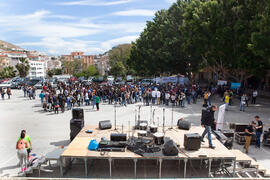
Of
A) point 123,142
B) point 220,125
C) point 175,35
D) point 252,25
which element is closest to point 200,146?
point 123,142

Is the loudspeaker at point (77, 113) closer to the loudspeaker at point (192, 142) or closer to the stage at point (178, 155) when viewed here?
the stage at point (178, 155)

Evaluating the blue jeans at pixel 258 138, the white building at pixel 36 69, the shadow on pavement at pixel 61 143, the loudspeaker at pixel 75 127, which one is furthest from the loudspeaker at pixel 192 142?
the white building at pixel 36 69

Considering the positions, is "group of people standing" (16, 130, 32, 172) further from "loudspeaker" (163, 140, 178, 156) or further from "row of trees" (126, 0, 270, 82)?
"row of trees" (126, 0, 270, 82)

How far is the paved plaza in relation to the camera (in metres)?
9.74

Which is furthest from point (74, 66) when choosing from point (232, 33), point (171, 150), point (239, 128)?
point (171, 150)

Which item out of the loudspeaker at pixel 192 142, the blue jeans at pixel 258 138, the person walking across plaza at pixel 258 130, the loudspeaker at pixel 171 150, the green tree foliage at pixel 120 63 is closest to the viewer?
the loudspeaker at pixel 171 150

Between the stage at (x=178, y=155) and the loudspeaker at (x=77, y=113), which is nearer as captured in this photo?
the stage at (x=178, y=155)

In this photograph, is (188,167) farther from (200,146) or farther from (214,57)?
(214,57)

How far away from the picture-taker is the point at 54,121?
15336mm

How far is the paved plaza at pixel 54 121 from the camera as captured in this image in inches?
384

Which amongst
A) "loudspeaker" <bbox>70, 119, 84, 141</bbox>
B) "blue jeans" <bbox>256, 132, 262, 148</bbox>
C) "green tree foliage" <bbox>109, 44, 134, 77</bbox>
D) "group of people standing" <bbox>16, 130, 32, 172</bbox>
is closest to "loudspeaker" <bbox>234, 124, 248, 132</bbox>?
"blue jeans" <bbox>256, 132, 262, 148</bbox>

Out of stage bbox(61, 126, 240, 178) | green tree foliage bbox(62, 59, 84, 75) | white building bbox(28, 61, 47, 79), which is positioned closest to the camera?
stage bbox(61, 126, 240, 178)

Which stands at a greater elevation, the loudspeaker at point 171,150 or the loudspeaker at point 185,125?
the loudspeaker at point 185,125

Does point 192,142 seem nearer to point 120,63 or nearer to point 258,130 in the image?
point 258,130
